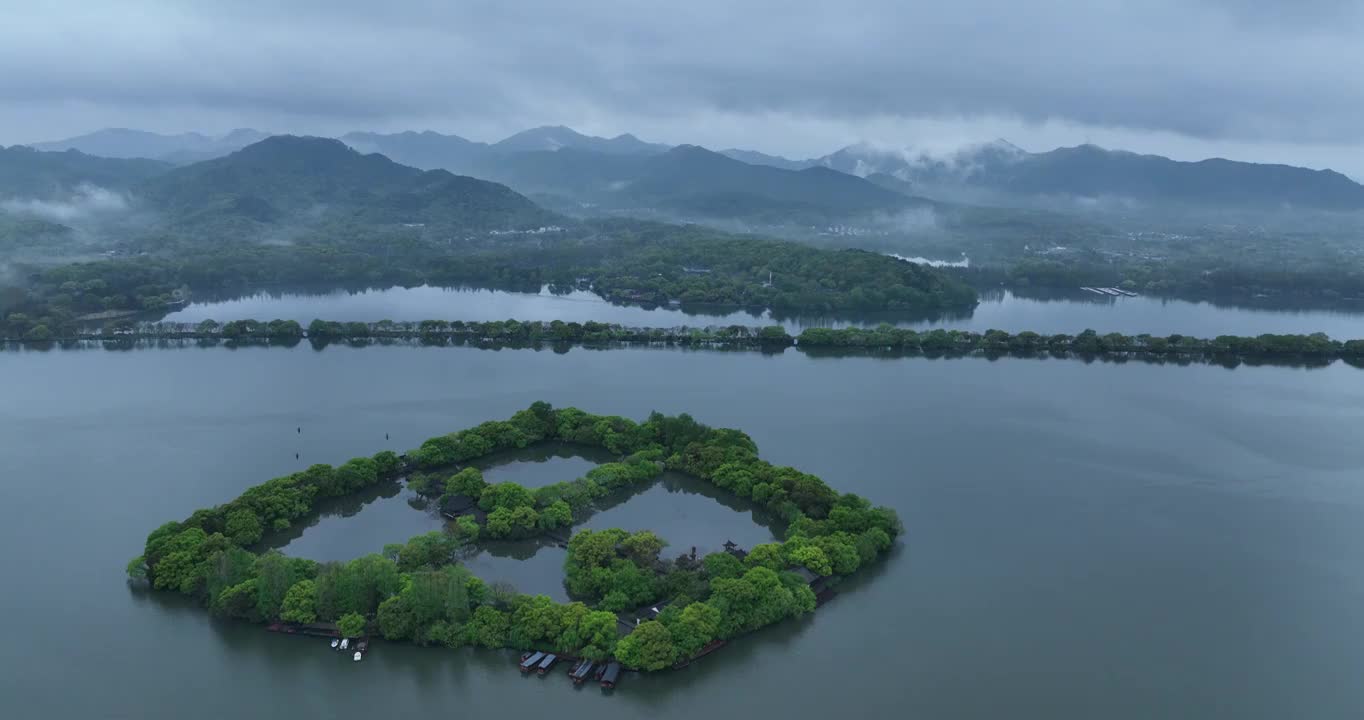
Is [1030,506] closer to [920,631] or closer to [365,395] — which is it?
[920,631]

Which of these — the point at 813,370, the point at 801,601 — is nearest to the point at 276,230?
the point at 813,370

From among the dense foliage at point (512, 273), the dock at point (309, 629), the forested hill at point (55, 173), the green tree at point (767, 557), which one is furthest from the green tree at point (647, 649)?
the forested hill at point (55, 173)

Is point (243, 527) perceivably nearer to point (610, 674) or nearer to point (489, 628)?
point (489, 628)

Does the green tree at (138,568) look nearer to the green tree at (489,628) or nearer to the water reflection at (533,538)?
the water reflection at (533,538)

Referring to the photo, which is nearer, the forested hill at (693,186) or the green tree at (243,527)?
the green tree at (243,527)

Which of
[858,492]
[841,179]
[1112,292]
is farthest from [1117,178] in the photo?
[858,492]

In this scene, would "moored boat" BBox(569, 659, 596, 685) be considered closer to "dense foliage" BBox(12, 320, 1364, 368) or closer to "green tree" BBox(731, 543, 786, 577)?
"green tree" BBox(731, 543, 786, 577)

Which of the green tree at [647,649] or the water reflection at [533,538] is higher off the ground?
the water reflection at [533,538]
